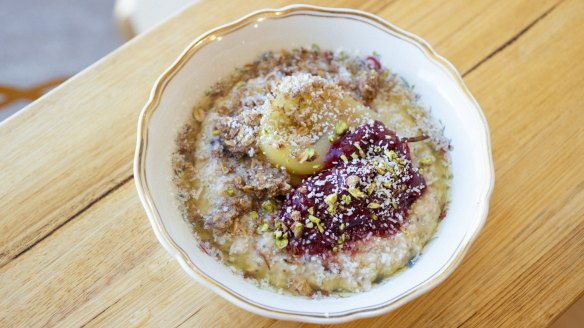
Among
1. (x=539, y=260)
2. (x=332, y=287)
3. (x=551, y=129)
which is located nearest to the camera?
(x=332, y=287)

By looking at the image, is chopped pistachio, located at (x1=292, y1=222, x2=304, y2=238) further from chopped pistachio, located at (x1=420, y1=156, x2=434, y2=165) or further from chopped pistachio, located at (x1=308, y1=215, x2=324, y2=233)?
chopped pistachio, located at (x1=420, y1=156, x2=434, y2=165)

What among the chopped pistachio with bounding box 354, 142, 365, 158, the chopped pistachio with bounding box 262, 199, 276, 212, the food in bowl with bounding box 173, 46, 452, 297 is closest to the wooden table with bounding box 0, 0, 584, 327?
the food in bowl with bounding box 173, 46, 452, 297

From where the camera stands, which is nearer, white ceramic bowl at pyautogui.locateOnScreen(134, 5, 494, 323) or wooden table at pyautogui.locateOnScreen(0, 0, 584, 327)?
white ceramic bowl at pyautogui.locateOnScreen(134, 5, 494, 323)

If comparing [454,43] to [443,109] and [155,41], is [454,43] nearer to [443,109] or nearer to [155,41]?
A: [443,109]

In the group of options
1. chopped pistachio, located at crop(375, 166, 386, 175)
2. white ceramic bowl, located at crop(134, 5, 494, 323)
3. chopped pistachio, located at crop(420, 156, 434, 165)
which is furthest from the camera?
chopped pistachio, located at crop(420, 156, 434, 165)

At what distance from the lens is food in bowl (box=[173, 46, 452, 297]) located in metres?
1.28

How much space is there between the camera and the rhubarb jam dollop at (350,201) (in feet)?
4.17

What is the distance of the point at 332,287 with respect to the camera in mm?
1276

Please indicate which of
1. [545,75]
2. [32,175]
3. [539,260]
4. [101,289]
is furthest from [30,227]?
[545,75]

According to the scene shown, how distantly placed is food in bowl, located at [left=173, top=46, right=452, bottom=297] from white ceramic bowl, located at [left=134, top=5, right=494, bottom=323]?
0.13 feet

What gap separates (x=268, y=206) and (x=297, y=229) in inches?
4.4

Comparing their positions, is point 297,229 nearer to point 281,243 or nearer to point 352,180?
point 281,243

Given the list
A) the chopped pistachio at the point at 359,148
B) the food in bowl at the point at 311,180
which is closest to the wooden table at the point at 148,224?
the food in bowl at the point at 311,180

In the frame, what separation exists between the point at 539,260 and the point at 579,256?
0.36 feet
